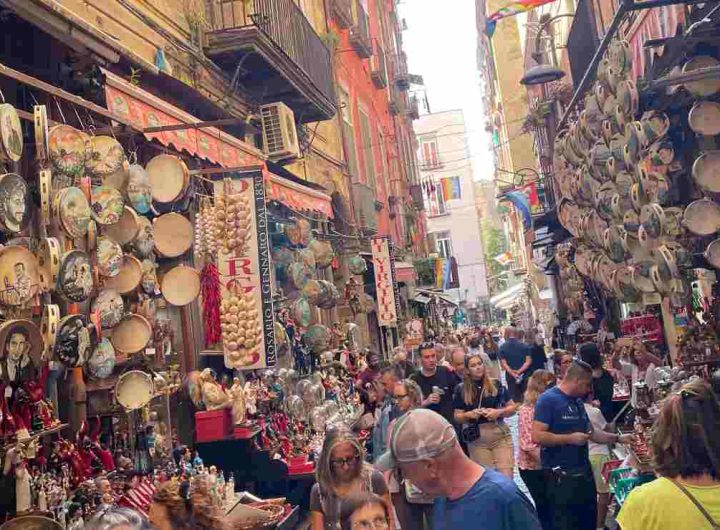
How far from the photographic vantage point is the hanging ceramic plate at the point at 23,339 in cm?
454

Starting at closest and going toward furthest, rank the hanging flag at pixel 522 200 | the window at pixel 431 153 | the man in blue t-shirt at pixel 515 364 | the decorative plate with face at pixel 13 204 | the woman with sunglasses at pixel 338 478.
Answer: the decorative plate with face at pixel 13 204
the woman with sunglasses at pixel 338 478
the man in blue t-shirt at pixel 515 364
the hanging flag at pixel 522 200
the window at pixel 431 153

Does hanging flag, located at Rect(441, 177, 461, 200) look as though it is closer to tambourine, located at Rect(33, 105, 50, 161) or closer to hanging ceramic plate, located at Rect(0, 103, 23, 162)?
tambourine, located at Rect(33, 105, 50, 161)

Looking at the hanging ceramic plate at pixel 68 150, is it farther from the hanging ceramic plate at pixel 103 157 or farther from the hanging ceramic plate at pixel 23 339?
the hanging ceramic plate at pixel 23 339

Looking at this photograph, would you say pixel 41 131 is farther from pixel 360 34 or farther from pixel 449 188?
pixel 449 188

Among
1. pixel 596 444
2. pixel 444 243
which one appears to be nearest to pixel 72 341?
pixel 596 444

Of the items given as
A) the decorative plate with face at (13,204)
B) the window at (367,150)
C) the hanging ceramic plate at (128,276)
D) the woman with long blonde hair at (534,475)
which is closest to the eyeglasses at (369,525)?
the decorative plate with face at (13,204)

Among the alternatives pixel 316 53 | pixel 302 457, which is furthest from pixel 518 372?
pixel 302 457

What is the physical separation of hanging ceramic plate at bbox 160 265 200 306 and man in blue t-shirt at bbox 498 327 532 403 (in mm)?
8693

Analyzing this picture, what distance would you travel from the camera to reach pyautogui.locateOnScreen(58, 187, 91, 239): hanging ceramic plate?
5086 millimetres

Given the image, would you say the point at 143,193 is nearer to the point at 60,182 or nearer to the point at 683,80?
the point at 60,182

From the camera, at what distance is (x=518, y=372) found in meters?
14.8

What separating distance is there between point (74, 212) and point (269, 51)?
575 centimetres

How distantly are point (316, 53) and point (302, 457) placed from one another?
311 inches

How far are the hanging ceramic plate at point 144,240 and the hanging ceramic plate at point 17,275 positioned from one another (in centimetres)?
159
